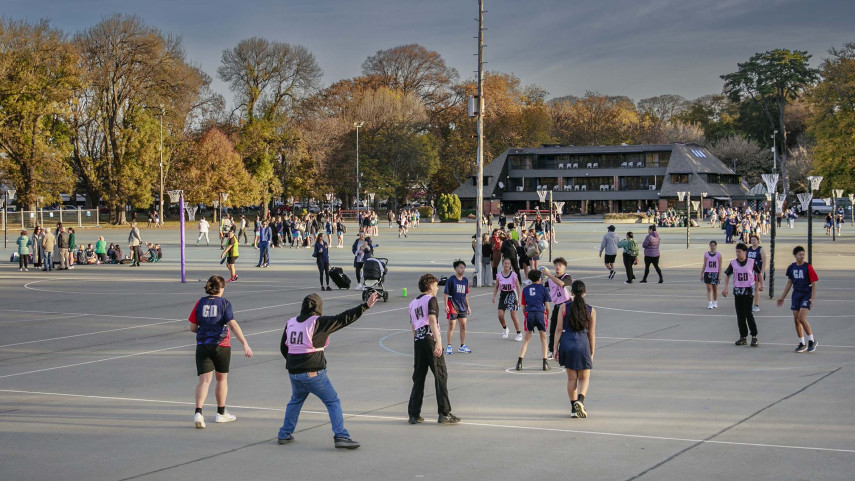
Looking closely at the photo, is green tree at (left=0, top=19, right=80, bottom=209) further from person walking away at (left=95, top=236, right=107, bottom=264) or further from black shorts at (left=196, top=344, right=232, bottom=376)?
black shorts at (left=196, top=344, right=232, bottom=376)

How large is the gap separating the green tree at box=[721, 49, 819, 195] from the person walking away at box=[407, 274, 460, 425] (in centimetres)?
12018

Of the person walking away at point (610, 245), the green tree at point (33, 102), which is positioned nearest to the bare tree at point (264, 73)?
the green tree at point (33, 102)

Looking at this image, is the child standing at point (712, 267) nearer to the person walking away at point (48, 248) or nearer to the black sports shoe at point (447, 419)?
the black sports shoe at point (447, 419)

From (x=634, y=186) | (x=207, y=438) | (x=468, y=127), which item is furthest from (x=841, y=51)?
(x=207, y=438)

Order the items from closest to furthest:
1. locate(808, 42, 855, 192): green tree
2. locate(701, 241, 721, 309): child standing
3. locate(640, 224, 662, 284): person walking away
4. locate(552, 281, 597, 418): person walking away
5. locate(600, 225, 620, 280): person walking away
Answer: locate(552, 281, 597, 418): person walking away → locate(701, 241, 721, 309): child standing → locate(640, 224, 662, 284): person walking away → locate(600, 225, 620, 280): person walking away → locate(808, 42, 855, 192): green tree

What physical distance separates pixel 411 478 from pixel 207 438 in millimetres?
2706

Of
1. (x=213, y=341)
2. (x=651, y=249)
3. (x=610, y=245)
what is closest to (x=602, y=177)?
(x=610, y=245)

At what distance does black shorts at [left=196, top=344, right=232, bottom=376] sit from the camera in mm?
9820

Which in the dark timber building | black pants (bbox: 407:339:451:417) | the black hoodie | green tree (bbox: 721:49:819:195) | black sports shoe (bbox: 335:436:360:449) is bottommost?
black sports shoe (bbox: 335:436:360:449)

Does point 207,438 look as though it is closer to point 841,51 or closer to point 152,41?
point 152,41

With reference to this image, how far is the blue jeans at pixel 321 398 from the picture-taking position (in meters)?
8.76

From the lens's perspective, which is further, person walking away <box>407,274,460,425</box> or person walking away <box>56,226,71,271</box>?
person walking away <box>56,226,71,271</box>

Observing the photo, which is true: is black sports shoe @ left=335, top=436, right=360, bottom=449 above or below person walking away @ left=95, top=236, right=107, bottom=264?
below

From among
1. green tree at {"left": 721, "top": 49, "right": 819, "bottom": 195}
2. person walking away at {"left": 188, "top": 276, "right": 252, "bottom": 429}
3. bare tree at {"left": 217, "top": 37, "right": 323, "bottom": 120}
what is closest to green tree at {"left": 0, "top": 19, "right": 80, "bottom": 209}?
bare tree at {"left": 217, "top": 37, "right": 323, "bottom": 120}
